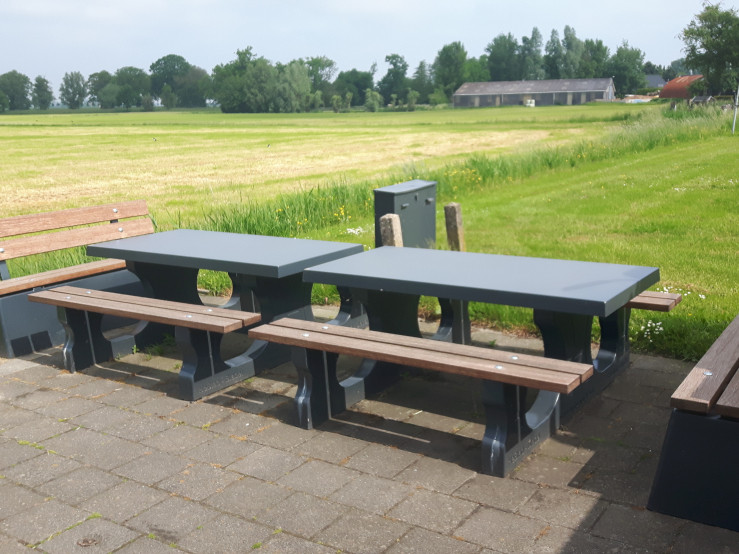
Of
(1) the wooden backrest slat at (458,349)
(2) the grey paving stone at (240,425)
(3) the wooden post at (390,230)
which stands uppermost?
(3) the wooden post at (390,230)

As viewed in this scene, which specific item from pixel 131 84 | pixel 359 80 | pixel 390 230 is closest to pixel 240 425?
pixel 390 230

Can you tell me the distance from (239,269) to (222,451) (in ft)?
4.56

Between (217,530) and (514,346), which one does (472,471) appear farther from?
(514,346)

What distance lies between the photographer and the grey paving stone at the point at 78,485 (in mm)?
3723

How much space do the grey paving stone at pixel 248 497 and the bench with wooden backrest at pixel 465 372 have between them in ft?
2.35

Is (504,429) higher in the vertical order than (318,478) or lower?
higher

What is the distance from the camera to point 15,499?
373 cm

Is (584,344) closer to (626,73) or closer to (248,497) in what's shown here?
(248,497)

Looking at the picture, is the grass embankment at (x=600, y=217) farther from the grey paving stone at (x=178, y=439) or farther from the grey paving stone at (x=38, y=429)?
the grey paving stone at (x=38, y=429)

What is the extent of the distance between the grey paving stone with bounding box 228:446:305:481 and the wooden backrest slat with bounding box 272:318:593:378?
72 centimetres

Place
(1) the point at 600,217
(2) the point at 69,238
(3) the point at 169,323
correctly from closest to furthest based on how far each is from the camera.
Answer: (3) the point at 169,323 < (2) the point at 69,238 < (1) the point at 600,217

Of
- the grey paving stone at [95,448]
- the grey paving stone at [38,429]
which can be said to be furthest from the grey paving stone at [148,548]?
the grey paving stone at [38,429]

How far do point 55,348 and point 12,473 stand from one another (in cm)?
242

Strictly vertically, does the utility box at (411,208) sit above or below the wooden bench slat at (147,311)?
above
